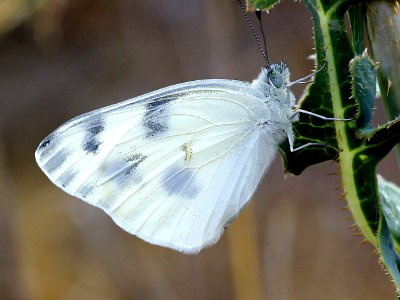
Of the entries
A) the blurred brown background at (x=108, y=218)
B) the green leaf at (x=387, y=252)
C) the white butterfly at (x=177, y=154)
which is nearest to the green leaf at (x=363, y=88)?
the green leaf at (x=387, y=252)

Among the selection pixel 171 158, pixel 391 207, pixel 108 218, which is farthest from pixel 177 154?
pixel 108 218

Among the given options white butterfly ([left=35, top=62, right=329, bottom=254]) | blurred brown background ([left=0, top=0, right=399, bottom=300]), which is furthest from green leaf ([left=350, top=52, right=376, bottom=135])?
blurred brown background ([left=0, top=0, right=399, bottom=300])

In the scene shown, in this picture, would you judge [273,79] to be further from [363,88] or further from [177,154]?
[363,88]

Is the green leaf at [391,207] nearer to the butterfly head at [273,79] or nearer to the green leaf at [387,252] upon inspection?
the green leaf at [387,252]

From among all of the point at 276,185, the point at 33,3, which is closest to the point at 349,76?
the point at 276,185

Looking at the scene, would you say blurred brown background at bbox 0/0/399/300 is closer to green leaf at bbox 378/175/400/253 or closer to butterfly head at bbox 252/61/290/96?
butterfly head at bbox 252/61/290/96
